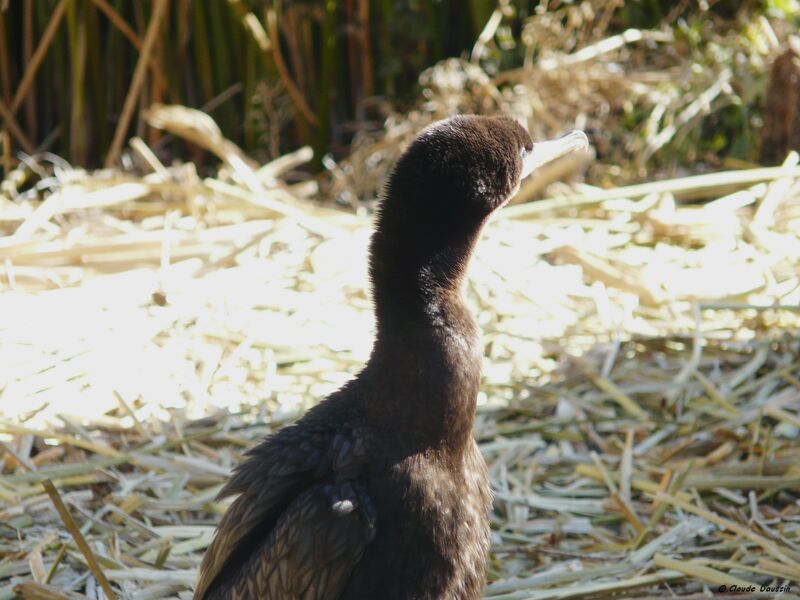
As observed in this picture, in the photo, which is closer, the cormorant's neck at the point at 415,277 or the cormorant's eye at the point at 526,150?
the cormorant's neck at the point at 415,277

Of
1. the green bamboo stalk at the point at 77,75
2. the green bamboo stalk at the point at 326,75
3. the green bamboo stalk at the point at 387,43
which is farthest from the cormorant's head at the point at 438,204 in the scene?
the green bamboo stalk at the point at 77,75

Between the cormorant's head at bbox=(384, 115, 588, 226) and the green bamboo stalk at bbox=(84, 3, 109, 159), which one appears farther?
the green bamboo stalk at bbox=(84, 3, 109, 159)

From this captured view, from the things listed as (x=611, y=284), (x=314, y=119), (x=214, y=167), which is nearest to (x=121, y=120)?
(x=214, y=167)

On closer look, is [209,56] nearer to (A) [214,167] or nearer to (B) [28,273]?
(A) [214,167]

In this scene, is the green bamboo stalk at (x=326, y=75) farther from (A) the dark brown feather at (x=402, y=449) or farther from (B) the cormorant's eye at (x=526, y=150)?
(A) the dark brown feather at (x=402, y=449)

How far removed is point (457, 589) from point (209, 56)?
4.90 metres

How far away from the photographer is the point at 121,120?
5973mm

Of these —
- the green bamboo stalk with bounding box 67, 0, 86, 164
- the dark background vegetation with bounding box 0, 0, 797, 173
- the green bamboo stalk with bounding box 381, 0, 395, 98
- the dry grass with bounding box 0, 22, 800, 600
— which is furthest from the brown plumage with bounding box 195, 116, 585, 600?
the green bamboo stalk with bounding box 67, 0, 86, 164

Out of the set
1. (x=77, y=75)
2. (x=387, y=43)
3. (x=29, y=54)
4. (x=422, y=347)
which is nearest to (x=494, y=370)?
(x=422, y=347)

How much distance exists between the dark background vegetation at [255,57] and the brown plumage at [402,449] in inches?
161

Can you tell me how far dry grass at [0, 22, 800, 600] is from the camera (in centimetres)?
264

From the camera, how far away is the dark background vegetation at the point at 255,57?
5988 mm

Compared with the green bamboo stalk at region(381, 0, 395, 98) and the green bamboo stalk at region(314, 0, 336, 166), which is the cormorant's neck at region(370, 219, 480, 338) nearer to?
the green bamboo stalk at region(314, 0, 336, 166)

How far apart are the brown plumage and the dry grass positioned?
1.87ft
